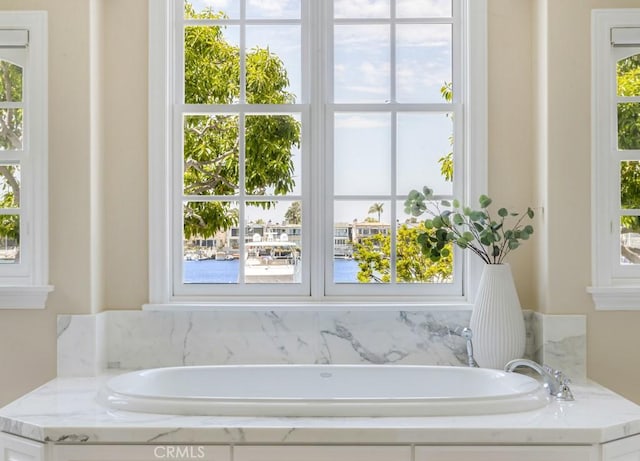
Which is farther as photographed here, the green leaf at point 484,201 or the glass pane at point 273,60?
the glass pane at point 273,60

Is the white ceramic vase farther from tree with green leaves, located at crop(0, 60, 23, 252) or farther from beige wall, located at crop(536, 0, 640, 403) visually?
tree with green leaves, located at crop(0, 60, 23, 252)

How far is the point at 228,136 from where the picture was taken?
9.93ft

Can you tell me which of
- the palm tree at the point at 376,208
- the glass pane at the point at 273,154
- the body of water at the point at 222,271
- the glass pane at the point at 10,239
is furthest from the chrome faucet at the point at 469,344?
the glass pane at the point at 10,239

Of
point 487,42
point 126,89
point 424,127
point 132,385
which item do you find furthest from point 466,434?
point 126,89

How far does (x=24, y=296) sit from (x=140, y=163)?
0.75 metres

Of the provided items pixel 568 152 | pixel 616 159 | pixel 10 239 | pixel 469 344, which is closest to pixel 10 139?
pixel 10 239

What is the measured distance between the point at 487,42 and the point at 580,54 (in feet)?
1.31

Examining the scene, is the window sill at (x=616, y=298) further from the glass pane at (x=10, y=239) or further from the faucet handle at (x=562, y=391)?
the glass pane at (x=10, y=239)

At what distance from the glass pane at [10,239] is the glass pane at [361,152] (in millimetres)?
1431

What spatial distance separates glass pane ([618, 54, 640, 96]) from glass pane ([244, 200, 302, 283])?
4.95 feet

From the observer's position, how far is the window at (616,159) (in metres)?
2.70

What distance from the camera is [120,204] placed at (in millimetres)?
2891

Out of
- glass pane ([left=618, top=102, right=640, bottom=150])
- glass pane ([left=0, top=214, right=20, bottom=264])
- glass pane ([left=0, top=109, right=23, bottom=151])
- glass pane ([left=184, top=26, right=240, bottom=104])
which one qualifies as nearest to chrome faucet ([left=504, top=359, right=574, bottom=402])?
glass pane ([left=618, top=102, right=640, bottom=150])

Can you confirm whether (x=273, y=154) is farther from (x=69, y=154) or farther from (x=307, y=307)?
(x=69, y=154)
